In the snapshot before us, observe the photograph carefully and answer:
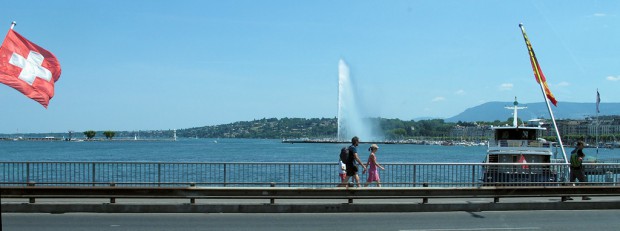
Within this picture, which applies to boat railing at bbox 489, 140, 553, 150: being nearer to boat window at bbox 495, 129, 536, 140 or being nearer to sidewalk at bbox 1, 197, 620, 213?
boat window at bbox 495, 129, 536, 140

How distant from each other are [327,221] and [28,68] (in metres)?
6.33

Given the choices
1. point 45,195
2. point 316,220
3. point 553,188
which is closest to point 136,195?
point 45,195

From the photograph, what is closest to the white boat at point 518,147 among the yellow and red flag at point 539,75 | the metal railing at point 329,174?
the yellow and red flag at point 539,75

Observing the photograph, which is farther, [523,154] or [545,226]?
[523,154]

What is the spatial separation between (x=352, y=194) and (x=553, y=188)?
486 centimetres

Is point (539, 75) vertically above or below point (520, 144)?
above

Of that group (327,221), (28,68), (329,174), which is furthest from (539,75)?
(28,68)

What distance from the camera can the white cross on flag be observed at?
10930 mm

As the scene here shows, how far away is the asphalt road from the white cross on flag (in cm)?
280

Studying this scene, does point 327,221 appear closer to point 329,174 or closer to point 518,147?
point 329,174

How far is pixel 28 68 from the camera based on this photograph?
11227 mm

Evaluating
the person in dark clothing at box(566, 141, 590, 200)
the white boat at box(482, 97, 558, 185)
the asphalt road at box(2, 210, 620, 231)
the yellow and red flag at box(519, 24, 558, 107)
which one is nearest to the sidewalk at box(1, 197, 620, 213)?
the asphalt road at box(2, 210, 620, 231)

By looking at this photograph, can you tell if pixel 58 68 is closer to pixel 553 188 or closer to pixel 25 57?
pixel 25 57

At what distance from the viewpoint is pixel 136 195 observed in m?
15.5
